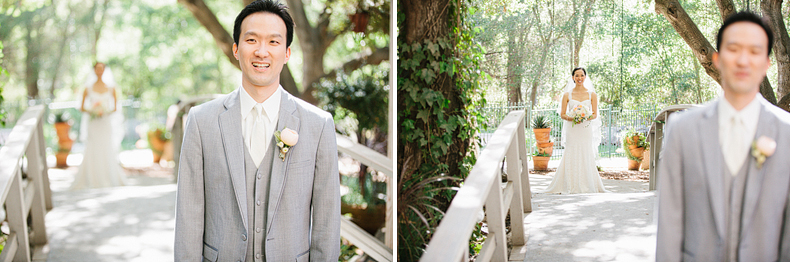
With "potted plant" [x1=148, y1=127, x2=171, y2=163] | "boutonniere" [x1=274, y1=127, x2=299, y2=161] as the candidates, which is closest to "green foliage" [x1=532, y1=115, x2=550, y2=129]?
"boutonniere" [x1=274, y1=127, x2=299, y2=161]

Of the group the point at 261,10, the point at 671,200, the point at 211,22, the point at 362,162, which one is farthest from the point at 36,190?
the point at 671,200

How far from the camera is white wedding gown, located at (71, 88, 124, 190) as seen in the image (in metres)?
1.89

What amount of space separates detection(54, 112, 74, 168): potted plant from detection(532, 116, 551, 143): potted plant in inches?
75.9

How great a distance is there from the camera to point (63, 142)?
6.15 feet

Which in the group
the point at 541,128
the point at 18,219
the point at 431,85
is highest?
the point at 431,85

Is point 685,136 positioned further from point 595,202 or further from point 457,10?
point 457,10

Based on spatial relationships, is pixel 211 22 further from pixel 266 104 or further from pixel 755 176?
pixel 755 176

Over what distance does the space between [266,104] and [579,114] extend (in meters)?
1.27

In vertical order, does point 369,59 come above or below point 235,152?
above

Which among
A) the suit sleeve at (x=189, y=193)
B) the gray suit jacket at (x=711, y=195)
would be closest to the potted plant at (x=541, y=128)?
the gray suit jacket at (x=711, y=195)

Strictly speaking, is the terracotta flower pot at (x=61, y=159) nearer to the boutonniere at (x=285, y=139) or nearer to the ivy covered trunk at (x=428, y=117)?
the boutonniere at (x=285, y=139)

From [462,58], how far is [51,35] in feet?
6.35

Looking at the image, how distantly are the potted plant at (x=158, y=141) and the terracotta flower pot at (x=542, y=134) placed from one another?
1676 millimetres

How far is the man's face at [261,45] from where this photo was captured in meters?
1.37
